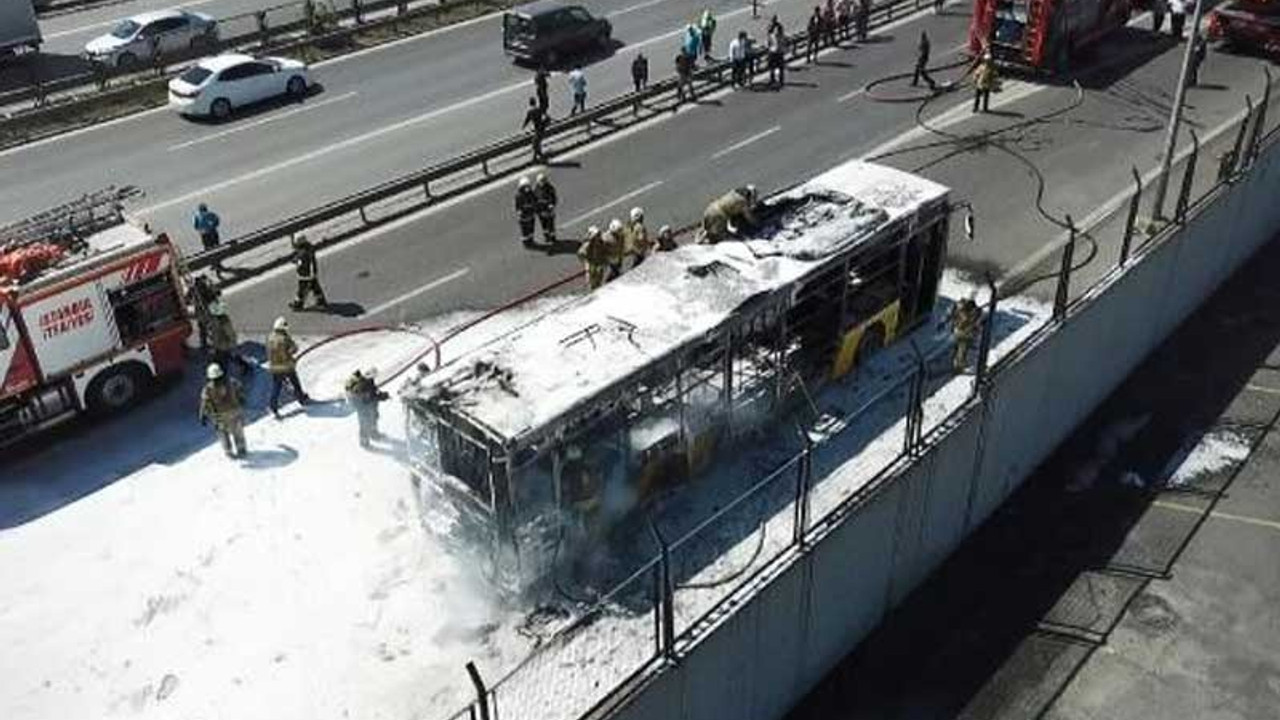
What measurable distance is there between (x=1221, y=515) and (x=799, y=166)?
40.4 ft

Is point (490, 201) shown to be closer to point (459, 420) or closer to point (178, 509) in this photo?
point (178, 509)

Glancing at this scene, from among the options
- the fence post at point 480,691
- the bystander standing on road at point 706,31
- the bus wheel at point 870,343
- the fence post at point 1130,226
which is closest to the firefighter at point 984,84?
the bystander standing on road at point 706,31

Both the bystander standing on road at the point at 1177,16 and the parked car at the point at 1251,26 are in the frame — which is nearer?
the parked car at the point at 1251,26

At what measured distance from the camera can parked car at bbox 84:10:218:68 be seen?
36250 millimetres

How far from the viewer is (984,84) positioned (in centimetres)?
2975

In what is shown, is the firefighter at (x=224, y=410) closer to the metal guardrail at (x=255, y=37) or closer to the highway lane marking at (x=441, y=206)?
the highway lane marking at (x=441, y=206)

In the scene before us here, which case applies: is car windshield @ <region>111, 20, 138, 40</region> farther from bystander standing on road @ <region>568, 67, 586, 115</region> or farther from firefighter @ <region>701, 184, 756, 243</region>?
firefighter @ <region>701, 184, 756, 243</region>

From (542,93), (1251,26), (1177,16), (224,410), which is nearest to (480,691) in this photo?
(224,410)

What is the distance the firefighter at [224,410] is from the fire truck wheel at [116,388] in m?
1.84

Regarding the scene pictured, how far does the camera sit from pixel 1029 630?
16.4 meters

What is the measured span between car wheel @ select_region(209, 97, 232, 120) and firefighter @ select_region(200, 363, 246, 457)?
17537 mm

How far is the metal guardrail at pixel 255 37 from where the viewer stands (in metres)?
33.8

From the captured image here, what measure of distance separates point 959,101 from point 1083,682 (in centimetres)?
1930

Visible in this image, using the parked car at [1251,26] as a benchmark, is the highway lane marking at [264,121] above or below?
below
